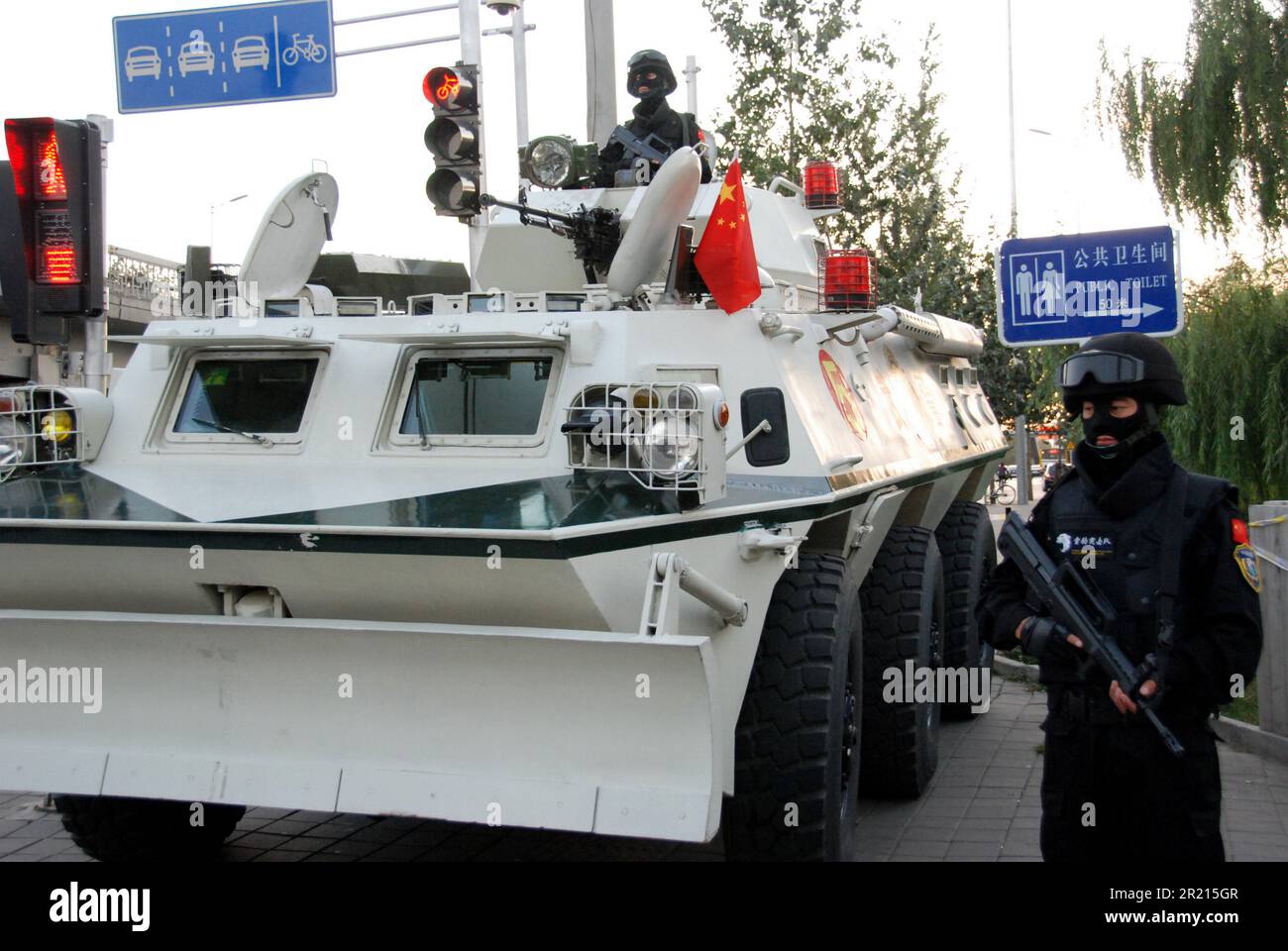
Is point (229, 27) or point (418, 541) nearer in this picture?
point (418, 541)

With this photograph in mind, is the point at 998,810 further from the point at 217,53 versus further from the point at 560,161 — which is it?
the point at 217,53

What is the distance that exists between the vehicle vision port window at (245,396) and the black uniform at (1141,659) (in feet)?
8.82

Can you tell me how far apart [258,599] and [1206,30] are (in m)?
9.53

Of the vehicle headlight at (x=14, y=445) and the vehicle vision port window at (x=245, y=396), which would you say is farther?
the vehicle vision port window at (x=245, y=396)

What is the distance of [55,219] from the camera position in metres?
5.62

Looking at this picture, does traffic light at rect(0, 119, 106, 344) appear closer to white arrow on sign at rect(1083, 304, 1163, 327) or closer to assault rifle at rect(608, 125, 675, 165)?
assault rifle at rect(608, 125, 675, 165)

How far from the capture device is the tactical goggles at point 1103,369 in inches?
140

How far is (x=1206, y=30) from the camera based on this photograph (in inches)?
442

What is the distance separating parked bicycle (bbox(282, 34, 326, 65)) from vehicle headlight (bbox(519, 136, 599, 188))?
2445 millimetres

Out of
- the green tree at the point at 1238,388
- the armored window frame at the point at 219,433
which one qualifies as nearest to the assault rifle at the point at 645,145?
the armored window frame at the point at 219,433

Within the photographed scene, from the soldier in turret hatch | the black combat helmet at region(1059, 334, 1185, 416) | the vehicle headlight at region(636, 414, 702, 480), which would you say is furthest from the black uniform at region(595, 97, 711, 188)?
the black combat helmet at region(1059, 334, 1185, 416)

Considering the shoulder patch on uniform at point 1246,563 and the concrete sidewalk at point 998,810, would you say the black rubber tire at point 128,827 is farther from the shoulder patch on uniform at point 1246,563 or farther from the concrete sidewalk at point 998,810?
the shoulder patch on uniform at point 1246,563

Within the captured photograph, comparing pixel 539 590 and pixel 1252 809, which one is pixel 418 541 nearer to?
pixel 539 590
